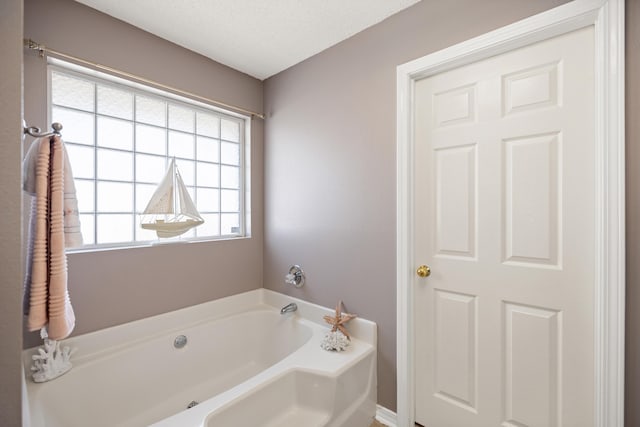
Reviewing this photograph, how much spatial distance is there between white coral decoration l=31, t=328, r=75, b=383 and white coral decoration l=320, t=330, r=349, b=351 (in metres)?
1.33

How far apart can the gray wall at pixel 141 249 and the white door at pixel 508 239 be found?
141cm

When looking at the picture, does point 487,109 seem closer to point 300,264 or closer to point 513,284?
point 513,284

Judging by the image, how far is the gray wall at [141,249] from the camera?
1.45 meters

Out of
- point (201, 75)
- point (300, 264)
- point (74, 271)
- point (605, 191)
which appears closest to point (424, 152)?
point (605, 191)

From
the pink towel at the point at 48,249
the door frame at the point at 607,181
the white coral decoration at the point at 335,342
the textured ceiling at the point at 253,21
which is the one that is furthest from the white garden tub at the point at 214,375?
the textured ceiling at the point at 253,21

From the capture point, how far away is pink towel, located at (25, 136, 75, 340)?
36.5 inches

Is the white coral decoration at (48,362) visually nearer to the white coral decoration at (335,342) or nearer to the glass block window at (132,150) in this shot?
the glass block window at (132,150)

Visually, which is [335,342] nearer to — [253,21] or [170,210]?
[170,210]

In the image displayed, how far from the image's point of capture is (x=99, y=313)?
161 centimetres

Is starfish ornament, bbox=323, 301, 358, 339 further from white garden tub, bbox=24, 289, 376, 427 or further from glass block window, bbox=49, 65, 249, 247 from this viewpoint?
glass block window, bbox=49, 65, 249, 247

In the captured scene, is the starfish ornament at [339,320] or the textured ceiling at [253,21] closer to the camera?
the textured ceiling at [253,21]

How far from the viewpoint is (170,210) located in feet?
5.52

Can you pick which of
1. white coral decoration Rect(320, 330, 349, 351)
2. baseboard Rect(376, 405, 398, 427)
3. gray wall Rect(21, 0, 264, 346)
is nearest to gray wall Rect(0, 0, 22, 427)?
gray wall Rect(21, 0, 264, 346)

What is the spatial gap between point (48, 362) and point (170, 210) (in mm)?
915
